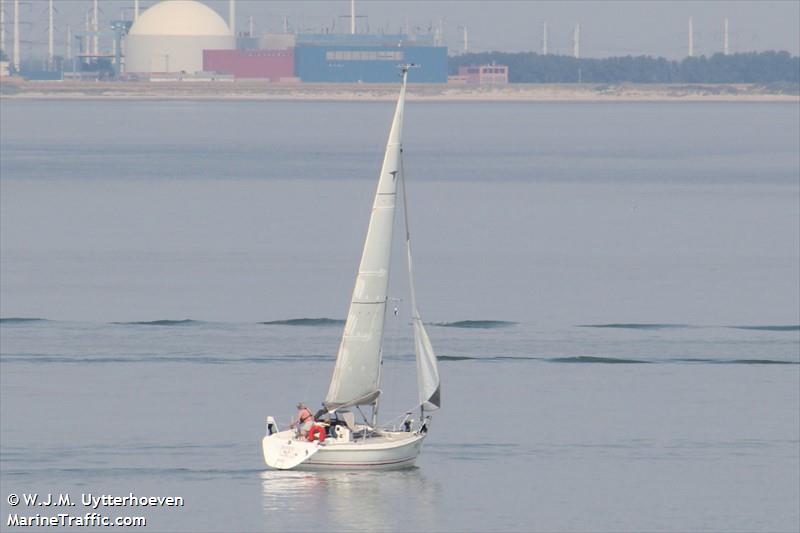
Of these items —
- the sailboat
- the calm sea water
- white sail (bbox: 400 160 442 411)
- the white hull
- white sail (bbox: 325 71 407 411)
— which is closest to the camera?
the calm sea water

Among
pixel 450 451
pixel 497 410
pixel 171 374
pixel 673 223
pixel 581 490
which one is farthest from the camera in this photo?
pixel 673 223

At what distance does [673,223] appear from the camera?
5669 inches

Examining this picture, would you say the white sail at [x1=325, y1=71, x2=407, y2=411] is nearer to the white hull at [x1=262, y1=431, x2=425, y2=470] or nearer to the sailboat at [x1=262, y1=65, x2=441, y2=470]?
the sailboat at [x1=262, y1=65, x2=441, y2=470]

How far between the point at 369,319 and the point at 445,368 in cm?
1745

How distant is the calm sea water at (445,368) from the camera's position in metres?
53.6

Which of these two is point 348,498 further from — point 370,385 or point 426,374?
point 426,374

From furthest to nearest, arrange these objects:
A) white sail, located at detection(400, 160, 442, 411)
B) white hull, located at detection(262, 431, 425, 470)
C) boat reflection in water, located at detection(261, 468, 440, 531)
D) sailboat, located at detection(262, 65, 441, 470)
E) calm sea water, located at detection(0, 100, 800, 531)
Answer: white sail, located at detection(400, 160, 442, 411), sailboat, located at detection(262, 65, 441, 470), white hull, located at detection(262, 431, 425, 470), calm sea water, located at detection(0, 100, 800, 531), boat reflection in water, located at detection(261, 468, 440, 531)

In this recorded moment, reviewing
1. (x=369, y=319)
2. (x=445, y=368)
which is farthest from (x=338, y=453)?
(x=445, y=368)

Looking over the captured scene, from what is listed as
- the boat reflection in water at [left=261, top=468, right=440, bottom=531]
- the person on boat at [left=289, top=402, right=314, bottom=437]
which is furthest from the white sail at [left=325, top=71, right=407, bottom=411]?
the boat reflection in water at [left=261, top=468, right=440, bottom=531]

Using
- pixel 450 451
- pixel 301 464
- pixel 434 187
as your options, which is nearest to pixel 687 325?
pixel 450 451

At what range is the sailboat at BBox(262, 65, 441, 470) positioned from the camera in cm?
5466

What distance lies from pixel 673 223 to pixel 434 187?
4174 cm

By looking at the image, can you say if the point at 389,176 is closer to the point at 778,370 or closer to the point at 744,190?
the point at 778,370

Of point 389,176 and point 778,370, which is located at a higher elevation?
point 389,176
